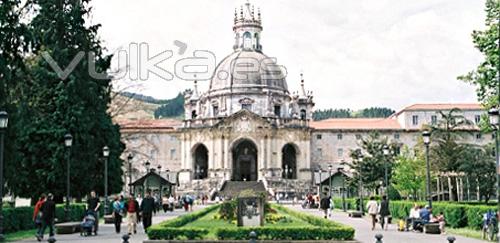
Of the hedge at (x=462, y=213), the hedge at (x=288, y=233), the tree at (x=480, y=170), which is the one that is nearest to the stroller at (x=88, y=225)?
the hedge at (x=288, y=233)

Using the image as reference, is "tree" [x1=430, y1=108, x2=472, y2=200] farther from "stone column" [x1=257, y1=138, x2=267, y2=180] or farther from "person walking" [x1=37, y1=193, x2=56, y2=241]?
"person walking" [x1=37, y1=193, x2=56, y2=241]

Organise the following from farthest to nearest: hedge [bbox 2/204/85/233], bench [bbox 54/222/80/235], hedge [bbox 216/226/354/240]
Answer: hedge [bbox 2/204/85/233] < bench [bbox 54/222/80/235] < hedge [bbox 216/226/354/240]

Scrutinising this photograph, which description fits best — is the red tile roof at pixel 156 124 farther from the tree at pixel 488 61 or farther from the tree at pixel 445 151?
the tree at pixel 488 61

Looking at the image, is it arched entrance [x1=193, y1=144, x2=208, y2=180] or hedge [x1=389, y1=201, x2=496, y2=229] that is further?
arched entrance [x1=193, y1=144, x2=208, y2=180]

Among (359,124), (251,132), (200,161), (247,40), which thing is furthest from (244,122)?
(247,40)

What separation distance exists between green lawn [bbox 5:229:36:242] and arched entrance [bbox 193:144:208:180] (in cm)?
6017

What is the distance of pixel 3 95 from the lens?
25219 mm

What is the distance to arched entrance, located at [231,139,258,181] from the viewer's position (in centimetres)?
8794

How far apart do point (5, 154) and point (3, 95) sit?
8.83 ft

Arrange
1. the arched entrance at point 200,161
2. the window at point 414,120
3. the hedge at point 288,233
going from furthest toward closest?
the window at point 414,120 → the arched entrance at point 200,161 → the hedge at point 288,233

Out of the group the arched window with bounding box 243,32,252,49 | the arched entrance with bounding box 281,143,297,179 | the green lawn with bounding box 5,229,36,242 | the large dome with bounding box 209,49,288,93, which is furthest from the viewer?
the arched window with bounding box 243,32,252,49

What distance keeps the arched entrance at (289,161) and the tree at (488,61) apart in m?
54.3

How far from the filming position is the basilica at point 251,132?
84.2m

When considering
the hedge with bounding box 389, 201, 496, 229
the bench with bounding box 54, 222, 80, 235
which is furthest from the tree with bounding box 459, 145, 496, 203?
the bench with bounding box 54, 222, 80, 235
